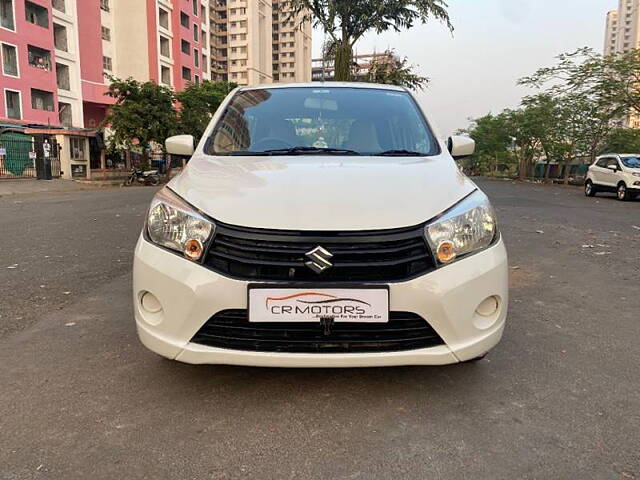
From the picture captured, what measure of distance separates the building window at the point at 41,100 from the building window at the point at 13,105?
1325 millimetres

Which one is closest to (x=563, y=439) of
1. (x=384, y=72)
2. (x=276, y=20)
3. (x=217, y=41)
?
(x=384, y=72)

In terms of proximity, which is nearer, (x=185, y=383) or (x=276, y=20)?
(x=185, y=383)

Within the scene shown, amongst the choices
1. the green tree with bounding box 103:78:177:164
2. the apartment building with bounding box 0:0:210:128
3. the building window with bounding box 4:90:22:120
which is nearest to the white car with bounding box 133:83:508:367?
the green tree with bounding box 103:78:177:164

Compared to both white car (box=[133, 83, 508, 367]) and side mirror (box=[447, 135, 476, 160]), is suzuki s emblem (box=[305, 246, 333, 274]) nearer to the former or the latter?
white car (box=[133, 83, 508, 367])

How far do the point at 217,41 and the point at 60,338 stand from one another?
85.0 metres

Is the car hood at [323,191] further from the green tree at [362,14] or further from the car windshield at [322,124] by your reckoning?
the green tree at [362,14]

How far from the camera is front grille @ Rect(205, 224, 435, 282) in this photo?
2.11 m

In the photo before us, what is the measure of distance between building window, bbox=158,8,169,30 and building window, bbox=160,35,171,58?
1.11 meters

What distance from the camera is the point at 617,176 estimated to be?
17.7m

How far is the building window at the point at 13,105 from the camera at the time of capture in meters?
28.6

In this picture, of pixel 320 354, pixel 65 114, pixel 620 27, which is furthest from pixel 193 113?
pixel 620 27

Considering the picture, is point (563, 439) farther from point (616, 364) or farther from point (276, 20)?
point (276, 20)

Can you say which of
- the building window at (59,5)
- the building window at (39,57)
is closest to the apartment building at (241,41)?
the building window at (59,5)

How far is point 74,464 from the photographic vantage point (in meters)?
1.92
